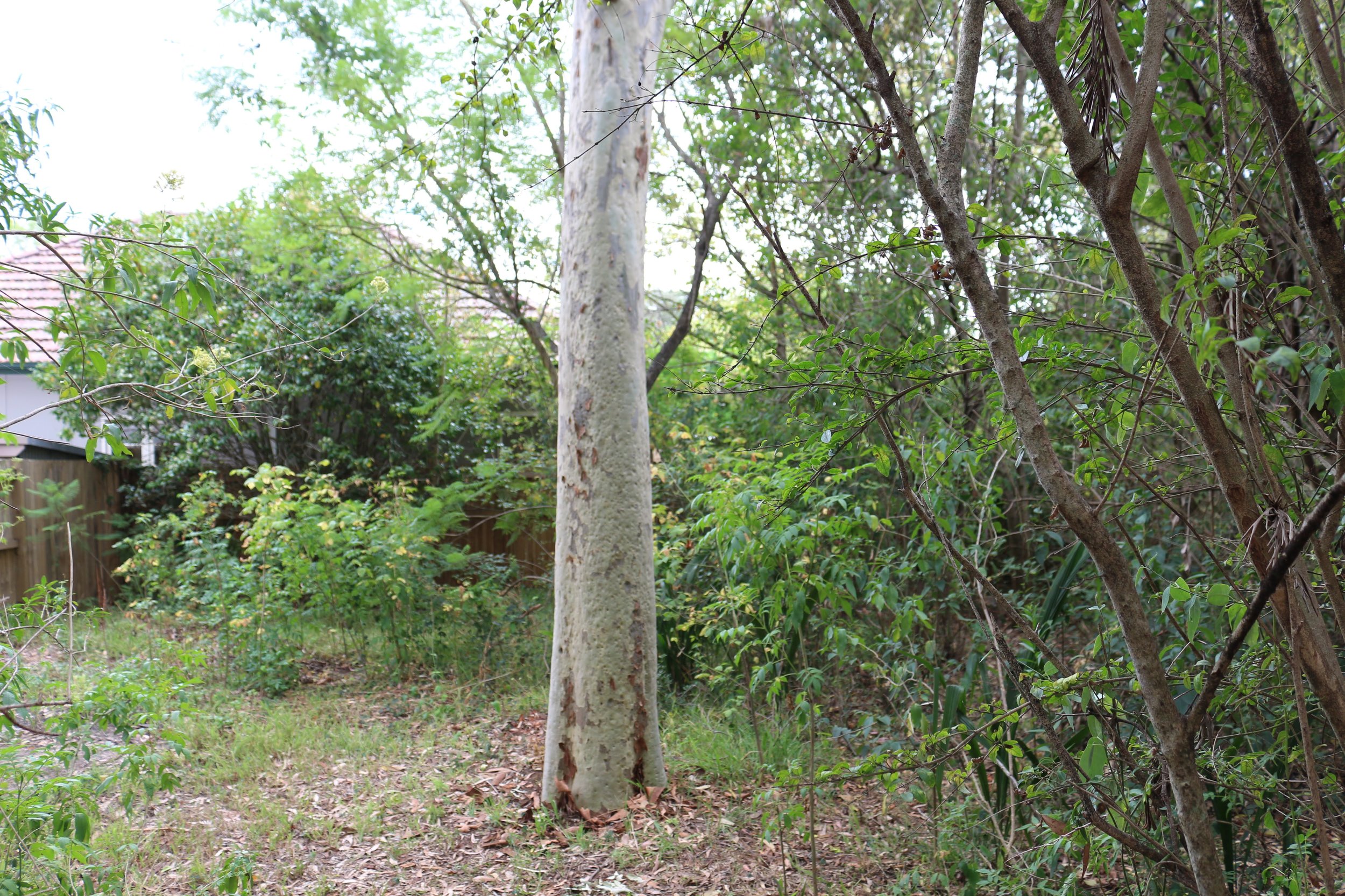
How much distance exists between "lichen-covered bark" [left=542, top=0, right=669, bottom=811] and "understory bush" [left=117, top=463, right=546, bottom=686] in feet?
8.64

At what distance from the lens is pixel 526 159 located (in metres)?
7.00

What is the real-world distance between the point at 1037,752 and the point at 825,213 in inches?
152

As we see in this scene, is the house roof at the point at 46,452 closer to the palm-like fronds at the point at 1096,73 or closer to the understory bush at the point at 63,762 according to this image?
the understory bush at the point at 63,762

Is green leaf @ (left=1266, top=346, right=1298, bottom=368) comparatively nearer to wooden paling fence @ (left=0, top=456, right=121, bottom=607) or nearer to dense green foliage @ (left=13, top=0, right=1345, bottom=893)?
dense green foliage @ (left=13, top=0, right=1345, bottom=893)

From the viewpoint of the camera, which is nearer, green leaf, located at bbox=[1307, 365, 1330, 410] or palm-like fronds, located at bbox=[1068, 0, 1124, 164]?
green leaf, located at bbox=[1307, 365, 1330, 410]

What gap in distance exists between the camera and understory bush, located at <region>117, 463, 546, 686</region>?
6.59 m

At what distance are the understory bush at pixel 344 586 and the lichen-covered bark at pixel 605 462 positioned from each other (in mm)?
2633

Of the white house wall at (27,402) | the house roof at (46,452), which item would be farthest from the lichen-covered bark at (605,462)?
the white house wall at (27,402)

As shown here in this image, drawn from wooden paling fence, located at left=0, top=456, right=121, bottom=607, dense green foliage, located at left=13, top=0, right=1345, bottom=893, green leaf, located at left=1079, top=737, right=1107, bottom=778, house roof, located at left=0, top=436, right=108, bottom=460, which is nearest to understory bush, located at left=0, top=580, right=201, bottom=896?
dense green foliage, located at left=13, top=0, right=1345, bottom=893

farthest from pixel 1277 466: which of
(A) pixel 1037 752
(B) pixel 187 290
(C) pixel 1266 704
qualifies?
(B) pixel 187 290

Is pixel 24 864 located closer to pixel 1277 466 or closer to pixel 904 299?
pixel 1277 466

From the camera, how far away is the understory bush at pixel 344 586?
659 cm

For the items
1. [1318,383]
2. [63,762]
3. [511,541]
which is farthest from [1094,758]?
[511,541]

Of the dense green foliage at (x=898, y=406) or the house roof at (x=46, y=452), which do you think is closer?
the dense green foliage at (x=898, y=406)
